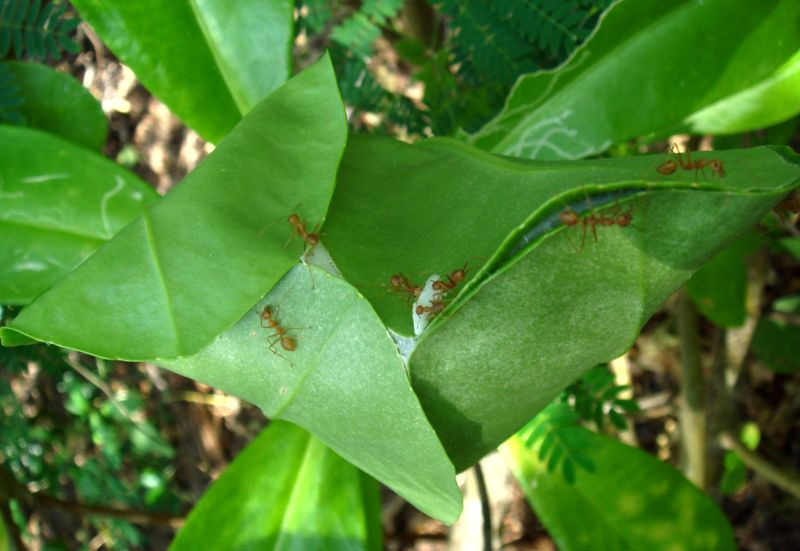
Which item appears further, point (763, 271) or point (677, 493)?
point (763, 271)

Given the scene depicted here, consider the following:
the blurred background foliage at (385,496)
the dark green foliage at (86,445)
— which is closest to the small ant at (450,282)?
the blurred background foliage at (385,496)

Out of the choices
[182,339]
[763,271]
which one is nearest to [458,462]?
[182,339]

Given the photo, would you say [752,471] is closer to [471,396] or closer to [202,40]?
[471,396]

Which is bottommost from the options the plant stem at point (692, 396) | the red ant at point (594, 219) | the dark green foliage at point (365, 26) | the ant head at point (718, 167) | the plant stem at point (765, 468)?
the plant stem at point (765, 468)

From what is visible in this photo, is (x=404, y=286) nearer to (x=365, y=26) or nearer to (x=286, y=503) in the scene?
(x=286, y=503)

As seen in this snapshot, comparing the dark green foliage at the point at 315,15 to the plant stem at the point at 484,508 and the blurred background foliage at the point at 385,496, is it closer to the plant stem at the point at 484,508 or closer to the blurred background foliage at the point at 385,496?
the blurred background foliage at the point at 385,496

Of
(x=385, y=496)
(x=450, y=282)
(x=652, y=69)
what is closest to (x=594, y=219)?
(x=450, y=282)

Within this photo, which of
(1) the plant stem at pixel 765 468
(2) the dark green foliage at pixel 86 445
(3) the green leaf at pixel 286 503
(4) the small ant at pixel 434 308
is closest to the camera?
(4) the small ant at pixel 434 308
